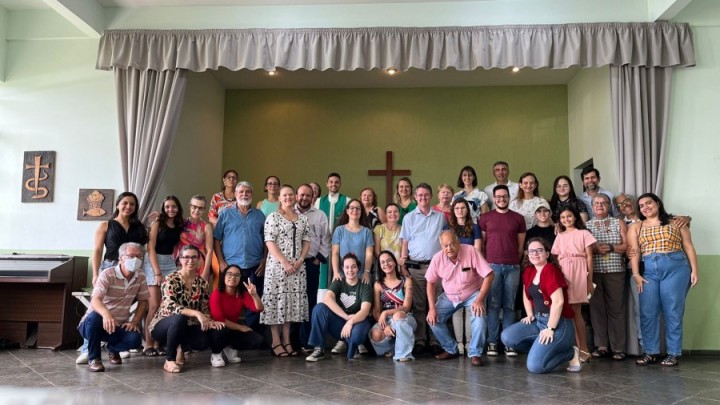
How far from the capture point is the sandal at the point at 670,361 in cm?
445

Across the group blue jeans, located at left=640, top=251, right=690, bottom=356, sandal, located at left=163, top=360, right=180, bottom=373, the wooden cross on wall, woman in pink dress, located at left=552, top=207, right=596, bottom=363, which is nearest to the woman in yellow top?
blue jeans, located at left=640, top=251, right=690, bottom=356

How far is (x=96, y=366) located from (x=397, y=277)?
2.44 metres

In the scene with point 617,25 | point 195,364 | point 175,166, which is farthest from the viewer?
point 175,166

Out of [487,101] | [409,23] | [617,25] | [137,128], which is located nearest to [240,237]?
[137,128]

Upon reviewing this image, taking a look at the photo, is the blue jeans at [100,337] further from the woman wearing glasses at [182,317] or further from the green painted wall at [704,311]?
the green painted wall at [704,311]

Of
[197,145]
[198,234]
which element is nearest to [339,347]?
[198,234]

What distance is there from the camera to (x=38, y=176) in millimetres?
5543

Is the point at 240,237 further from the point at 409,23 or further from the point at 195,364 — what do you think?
the point at 409,23

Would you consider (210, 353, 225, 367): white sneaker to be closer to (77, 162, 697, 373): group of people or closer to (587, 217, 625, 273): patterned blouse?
(77, 162, 697, 373): group of people

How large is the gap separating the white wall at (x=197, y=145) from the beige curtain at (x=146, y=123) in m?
0.47

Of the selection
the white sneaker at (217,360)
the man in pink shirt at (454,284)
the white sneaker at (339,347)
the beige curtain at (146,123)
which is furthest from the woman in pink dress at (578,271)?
the beige curtain at (146,123)

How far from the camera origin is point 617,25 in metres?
5.27

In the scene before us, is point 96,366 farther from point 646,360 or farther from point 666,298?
point 666,298

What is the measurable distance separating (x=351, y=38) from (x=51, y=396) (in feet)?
12.9
